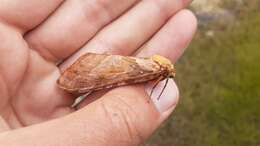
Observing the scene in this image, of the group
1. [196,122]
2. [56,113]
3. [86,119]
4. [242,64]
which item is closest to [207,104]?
[196,122]

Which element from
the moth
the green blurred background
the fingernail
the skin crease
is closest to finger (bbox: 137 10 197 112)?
the skin crease

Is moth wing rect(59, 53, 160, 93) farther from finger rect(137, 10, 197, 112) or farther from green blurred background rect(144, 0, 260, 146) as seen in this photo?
green blurred background rect(144, 0, 260, 146)

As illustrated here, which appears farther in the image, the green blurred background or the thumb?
the green blurred background

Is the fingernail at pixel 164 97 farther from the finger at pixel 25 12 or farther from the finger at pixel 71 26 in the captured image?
the finger at pixel 25 12

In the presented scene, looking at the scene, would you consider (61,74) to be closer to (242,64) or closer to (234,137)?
(234,137)

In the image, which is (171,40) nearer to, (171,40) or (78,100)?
(171,40)

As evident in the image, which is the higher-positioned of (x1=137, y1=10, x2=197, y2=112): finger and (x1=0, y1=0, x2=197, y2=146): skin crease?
(x1=0, y1=0, x2=197, y2=146): skin crease

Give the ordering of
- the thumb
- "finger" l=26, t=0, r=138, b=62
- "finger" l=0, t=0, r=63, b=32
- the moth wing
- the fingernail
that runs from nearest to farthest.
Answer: the thumb < the fingernail < the moth wing < "finger" l=0, t=0, r=63, b=32 < "finger" l=26, t=0, r=138, b=62
